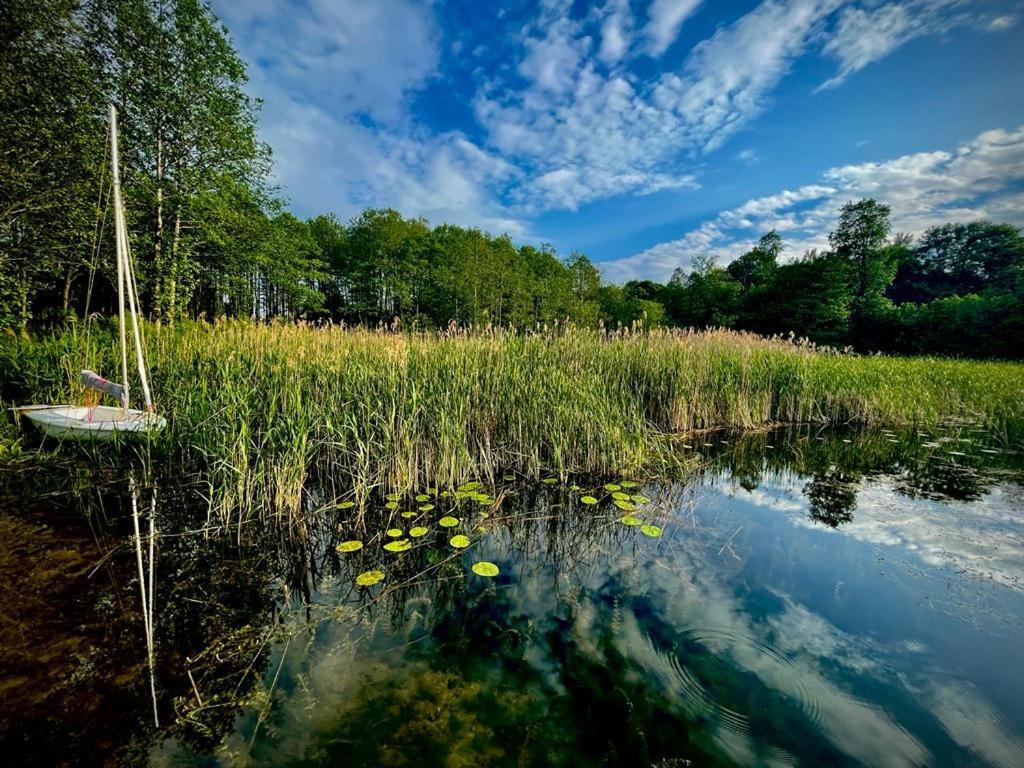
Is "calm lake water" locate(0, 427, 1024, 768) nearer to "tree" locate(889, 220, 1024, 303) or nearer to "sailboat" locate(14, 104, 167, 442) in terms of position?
"sailboat" locate(14, 104, 167, 442)

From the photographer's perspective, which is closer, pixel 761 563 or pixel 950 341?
pixel 761 563

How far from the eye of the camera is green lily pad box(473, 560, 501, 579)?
2.63 meters

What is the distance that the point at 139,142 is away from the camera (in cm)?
1237

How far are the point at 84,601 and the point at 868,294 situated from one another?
4217 centimetres

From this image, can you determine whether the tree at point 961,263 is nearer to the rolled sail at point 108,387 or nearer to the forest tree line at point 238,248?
the forest tree line at point 238,248

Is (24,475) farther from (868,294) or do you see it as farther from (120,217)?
(868,294)

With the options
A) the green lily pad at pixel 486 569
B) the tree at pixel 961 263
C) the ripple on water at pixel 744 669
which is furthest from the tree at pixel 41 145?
the tree at pixel 961 263

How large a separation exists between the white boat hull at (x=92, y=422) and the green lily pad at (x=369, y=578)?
3.12 metres

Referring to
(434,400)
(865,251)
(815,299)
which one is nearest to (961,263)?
(865,251)

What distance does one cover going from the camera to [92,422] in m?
4.21

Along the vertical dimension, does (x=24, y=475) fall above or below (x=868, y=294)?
below

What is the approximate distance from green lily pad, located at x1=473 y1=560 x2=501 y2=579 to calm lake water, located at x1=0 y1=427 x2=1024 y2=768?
0.19 feet

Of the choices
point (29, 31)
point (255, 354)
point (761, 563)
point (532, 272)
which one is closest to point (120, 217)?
point (255, 354)

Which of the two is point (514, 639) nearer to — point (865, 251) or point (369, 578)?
point (369, 578)
